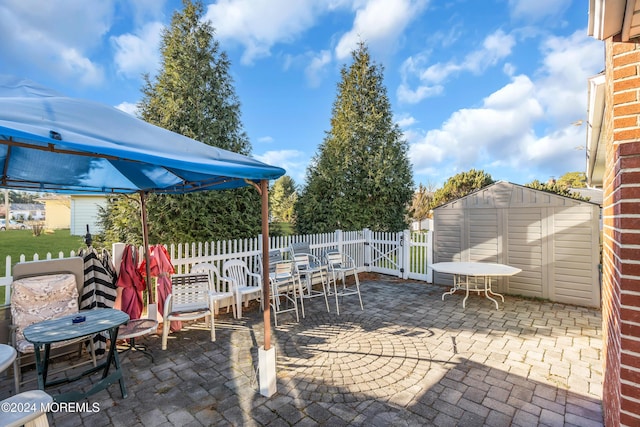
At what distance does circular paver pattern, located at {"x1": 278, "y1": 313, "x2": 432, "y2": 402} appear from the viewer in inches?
109

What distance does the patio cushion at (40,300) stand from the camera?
294 centimetres

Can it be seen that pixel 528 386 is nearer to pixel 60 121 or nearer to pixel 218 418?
pixel 218 418

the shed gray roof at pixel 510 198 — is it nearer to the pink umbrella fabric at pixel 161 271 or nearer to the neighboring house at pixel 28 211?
the pink umbrella fabric at pixel 161 271

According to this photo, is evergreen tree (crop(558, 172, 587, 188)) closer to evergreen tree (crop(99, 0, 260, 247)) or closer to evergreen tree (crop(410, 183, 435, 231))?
evergreen tree (crop(410, 183, 435, 231))

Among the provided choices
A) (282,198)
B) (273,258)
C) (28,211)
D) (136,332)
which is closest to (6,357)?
(136,332)

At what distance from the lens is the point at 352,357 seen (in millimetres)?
3393

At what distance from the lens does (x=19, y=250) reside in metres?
10.6

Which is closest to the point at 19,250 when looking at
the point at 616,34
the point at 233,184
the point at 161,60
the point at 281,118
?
the point at 161,60

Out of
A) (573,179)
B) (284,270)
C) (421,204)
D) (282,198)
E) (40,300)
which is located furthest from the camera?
(573,179)

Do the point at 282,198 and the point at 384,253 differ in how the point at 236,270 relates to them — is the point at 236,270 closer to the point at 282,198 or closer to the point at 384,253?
the point at 384,253

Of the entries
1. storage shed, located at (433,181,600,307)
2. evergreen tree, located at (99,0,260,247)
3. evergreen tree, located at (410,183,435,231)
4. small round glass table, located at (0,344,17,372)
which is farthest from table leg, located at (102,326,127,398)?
evergreen tree, located at (410,183,435,231)

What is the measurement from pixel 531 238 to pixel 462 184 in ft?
48.0

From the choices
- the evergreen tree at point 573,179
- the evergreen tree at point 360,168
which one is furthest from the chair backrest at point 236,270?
the evergreen tree at point 573,179

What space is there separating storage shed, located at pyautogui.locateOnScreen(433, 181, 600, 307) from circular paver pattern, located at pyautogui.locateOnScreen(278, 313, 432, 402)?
10.3ft
